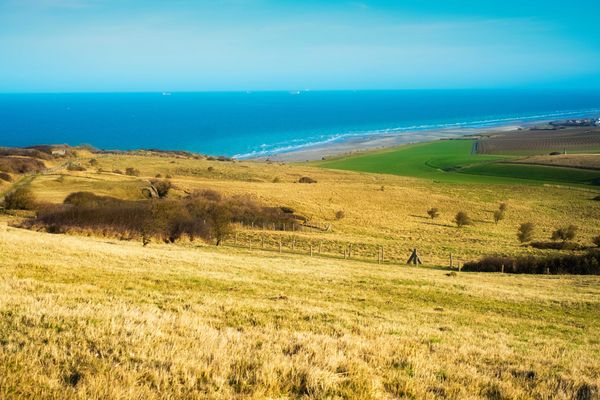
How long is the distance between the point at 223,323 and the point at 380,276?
15.7 metres

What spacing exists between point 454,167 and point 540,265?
101995 millimetres

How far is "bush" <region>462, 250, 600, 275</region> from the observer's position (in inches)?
1479

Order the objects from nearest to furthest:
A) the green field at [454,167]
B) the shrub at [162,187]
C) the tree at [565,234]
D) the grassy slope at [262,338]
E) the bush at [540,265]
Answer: the grassy slope at [262,338] → the bush at [540,265] → the tree at [565,234] → the shrub at [162,187] → the green field at [454,167]

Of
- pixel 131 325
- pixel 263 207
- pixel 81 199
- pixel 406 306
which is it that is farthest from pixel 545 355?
pixel 263 207

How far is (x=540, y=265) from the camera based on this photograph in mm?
38188

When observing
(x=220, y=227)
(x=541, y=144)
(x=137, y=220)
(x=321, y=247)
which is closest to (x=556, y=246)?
(x=321, y=247)

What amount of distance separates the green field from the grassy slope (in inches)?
3888

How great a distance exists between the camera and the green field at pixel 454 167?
114438mm

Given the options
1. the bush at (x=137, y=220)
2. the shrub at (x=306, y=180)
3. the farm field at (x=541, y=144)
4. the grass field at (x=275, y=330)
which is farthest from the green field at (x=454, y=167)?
the grass field at (x=275, y=330)

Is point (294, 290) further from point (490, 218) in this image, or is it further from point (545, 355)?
point (490, 218)

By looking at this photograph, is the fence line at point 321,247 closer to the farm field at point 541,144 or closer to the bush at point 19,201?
the bush at point 19,201

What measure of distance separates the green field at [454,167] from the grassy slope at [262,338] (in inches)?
3888

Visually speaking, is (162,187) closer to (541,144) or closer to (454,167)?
(454,167)

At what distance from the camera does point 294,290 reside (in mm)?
19359
